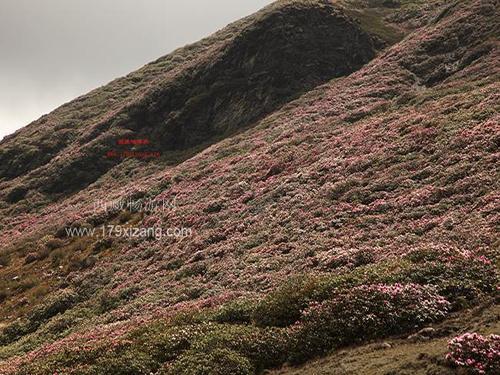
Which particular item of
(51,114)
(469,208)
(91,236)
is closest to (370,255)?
(469,208)

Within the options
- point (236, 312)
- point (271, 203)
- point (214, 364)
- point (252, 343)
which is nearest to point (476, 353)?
point (252, 343)

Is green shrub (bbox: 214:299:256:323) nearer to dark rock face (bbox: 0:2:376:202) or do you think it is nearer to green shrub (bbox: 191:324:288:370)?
green shrub (bbox: 191:324:288:370)

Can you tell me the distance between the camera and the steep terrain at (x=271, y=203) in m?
18.9

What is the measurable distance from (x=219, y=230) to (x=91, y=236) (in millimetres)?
19599

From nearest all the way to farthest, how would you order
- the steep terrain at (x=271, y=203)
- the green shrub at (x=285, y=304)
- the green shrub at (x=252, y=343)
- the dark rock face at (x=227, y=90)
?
the green shrub at (x=252, y=343) < the steep terrain at (x=271, y=203) < the green shrub at (x=285, y=304) < the dark rock face at (x=227, y=90)

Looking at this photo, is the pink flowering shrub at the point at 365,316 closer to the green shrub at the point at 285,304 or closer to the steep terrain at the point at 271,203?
the steep terrain at the point at 271,203

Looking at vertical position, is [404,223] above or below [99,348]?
below

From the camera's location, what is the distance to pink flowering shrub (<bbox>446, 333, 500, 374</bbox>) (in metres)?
11.9

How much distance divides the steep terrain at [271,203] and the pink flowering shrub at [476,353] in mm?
948

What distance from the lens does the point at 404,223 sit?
84.0 ft

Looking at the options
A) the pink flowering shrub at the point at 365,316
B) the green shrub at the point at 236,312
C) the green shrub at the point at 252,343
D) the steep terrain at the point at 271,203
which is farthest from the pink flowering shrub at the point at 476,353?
the green shrub at the point at 236,312

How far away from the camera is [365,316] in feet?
55.4

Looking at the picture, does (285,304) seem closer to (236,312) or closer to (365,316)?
(236,312)

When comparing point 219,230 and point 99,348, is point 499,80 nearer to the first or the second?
point 219,230
